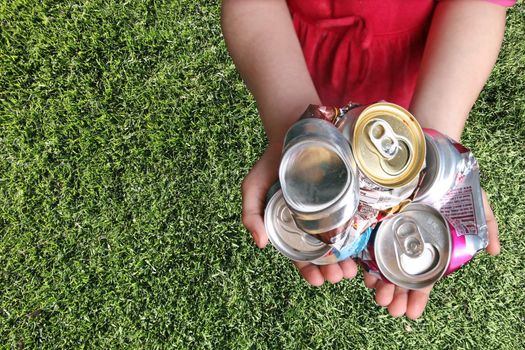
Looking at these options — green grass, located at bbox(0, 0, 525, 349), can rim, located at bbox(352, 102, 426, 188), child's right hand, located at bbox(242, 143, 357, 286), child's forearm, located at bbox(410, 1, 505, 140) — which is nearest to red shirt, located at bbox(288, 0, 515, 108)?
child's forearm, located at bbox(410, 1, 505, 140)

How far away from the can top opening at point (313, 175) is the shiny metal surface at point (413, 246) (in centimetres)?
23

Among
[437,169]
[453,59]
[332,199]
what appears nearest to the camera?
[332,199]

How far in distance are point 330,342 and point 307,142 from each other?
0.97 m

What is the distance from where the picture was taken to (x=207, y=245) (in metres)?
1.51

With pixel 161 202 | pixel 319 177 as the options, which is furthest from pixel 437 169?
pixel 161 202

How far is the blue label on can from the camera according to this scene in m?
0.81

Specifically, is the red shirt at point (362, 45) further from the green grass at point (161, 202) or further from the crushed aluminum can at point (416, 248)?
the green grass at point (161, 202)

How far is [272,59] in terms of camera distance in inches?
36.5

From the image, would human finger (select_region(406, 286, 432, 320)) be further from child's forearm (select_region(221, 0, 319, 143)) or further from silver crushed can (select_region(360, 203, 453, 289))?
child's forearm (select_region(221, 0, 319, 143))

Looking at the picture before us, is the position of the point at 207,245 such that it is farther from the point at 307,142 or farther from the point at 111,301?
the point at 307,142

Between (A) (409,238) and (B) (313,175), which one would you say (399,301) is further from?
(B) (313,175)

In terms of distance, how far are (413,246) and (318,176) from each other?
→ 0.28m

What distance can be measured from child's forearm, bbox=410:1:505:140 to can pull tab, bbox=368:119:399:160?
0.80 feet

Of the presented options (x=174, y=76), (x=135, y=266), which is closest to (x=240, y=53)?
(x=174, y=76)
